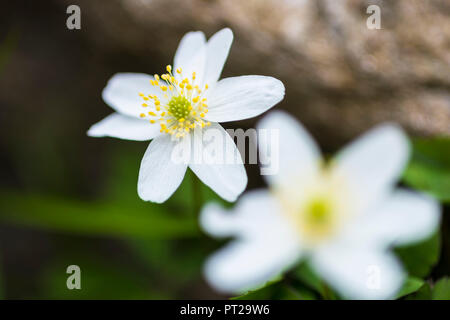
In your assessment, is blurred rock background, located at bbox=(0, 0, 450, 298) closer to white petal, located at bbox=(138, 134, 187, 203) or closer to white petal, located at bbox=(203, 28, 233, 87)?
white petal, located at bbox=(203, 28, 233, 87)

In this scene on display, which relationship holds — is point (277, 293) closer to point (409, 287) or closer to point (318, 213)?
point (409, 287)

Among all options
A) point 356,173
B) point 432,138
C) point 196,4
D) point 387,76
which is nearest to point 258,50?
point 196,4

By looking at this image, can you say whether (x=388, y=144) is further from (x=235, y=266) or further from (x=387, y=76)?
(x=387, y=76)

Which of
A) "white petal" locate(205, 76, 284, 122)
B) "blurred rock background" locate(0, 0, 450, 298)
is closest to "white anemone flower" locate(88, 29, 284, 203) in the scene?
"white petal" locate(205, 76, 284, 122)

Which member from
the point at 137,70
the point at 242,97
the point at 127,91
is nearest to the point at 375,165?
the point at 242,97

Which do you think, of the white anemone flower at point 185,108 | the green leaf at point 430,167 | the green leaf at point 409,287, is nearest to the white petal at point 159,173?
the white anemone flower at point 185,108
